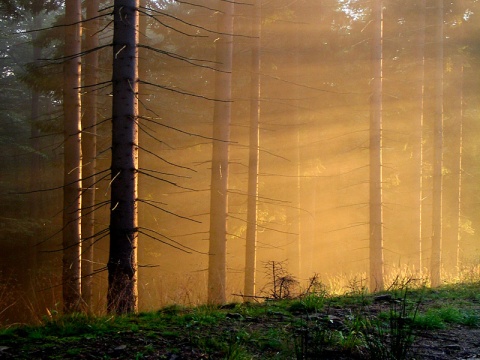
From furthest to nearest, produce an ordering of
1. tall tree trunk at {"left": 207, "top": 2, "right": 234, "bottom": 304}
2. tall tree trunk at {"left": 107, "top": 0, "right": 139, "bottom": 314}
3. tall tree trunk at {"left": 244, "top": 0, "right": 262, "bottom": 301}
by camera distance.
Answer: tall tree trunk at {"left": 244, "top": 0, "right": 262, "bottom": 301}, tall tree trunk at {"left": 207, "top": 2, "right": 234, "bottom": 304}, tall tree trunk at {"left": 107, "top": 0, "right": 139, "bottom": 314}

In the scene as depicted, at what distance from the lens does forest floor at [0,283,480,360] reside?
14.2ft

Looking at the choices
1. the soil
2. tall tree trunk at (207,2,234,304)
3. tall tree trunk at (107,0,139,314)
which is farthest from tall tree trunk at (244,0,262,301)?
the soil

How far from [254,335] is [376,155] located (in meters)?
10.1

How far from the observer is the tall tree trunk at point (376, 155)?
1407 centimetres

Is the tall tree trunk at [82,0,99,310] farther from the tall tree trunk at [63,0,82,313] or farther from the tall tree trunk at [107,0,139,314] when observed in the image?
the tall tree trunk at [107,0,139,314]

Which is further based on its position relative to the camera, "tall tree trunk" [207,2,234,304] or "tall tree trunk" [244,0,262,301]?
"tall tree trunk" [244,0,262,301]

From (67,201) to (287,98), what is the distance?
11.4 meters

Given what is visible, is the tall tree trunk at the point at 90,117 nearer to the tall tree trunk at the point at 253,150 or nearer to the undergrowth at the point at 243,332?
the tall tree trunk at the point at 253,150

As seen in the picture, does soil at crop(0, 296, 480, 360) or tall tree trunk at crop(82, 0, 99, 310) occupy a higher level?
tall tree trunk at crop(82, 0, 99, 310)

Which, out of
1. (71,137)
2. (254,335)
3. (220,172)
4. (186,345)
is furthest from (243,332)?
(220,172)

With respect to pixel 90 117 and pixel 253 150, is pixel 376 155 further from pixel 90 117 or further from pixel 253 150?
pixel 90 117

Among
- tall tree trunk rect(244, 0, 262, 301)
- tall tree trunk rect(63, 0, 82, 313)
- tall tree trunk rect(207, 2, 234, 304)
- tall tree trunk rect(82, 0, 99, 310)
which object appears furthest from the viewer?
tall tree trunk rect(244, 0, 262, 301)

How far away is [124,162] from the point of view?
7301mm

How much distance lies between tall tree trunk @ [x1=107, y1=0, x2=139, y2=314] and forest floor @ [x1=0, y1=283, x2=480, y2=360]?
1054 millimetres
